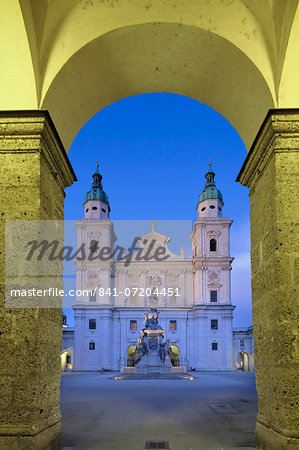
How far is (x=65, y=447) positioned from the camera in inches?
235

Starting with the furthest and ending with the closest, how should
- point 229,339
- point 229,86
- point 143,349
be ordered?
point 229,339
point 143,349
point 229,86

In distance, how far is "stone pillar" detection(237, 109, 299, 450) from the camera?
199 inches

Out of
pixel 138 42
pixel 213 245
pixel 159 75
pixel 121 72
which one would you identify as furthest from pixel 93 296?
pixel 138 42

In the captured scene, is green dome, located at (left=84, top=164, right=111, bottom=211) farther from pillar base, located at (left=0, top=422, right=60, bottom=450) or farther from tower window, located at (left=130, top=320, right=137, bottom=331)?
pillar base, located at (left=0, top=422, right=60, bottom=450)

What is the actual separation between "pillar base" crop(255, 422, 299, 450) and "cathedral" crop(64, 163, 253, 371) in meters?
37.0

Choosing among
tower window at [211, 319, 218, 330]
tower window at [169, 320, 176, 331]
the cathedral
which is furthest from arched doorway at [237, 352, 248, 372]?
tower window at [169, 320, 176, 331]

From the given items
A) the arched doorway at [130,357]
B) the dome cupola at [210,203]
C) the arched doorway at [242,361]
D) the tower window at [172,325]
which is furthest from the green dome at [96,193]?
the arched doorway at [242,361]

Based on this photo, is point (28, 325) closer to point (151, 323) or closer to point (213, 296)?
point (151, 323)

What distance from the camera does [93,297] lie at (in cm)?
4469

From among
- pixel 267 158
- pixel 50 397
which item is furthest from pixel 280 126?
pixel 50 397

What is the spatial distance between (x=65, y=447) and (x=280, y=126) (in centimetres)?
500

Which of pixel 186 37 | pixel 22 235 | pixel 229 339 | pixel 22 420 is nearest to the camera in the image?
pixel 22 420

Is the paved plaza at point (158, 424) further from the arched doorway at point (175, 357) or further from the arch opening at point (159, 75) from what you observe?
the arched doorway at point (175, 357)

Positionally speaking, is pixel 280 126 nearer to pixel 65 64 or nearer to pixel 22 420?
pixel 65 64
